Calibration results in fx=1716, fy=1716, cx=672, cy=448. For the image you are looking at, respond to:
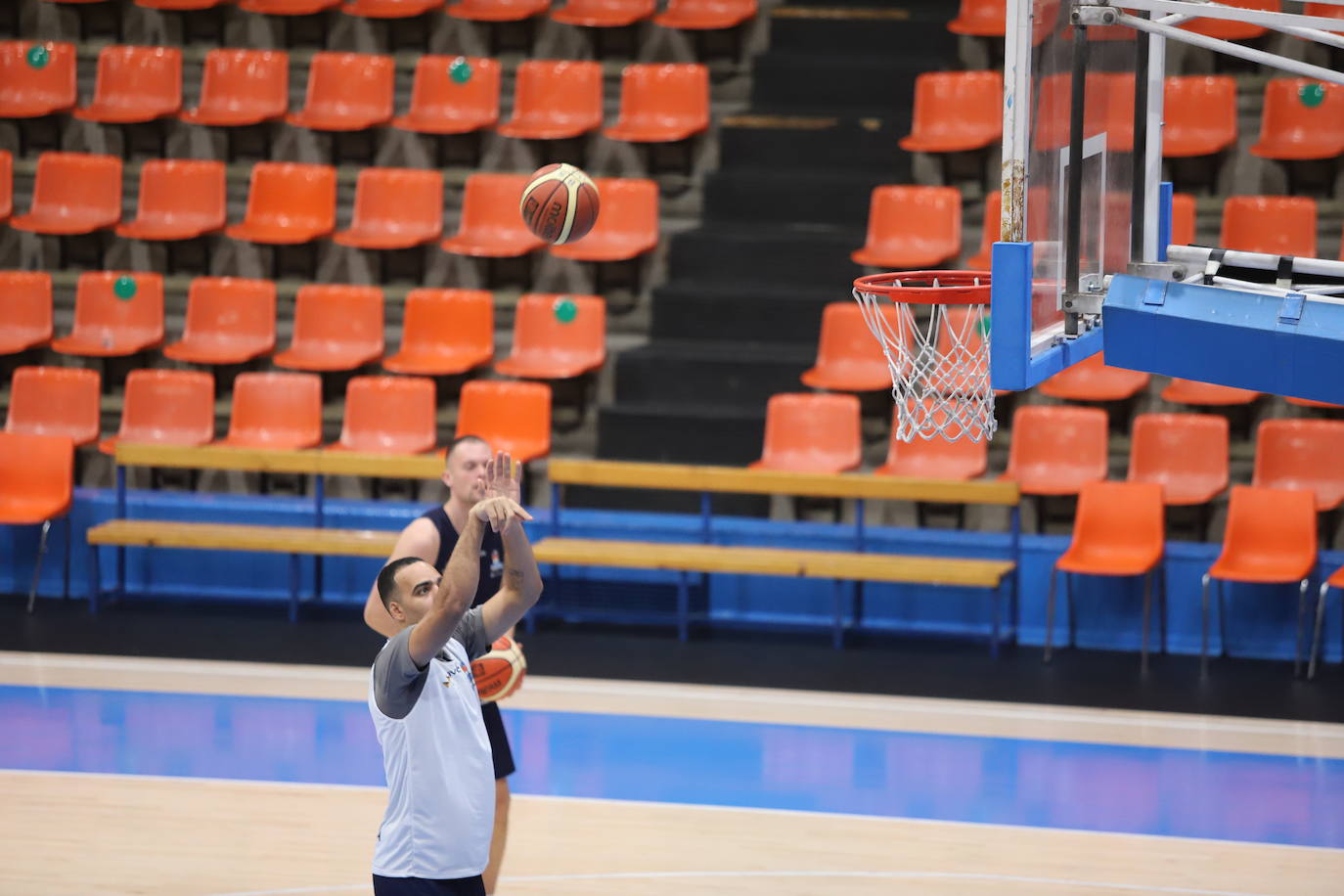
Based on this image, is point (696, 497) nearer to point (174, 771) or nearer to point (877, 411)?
point (877, 411)

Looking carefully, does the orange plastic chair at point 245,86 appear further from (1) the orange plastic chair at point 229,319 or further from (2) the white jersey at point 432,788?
(2) the white jersey at point 432,788

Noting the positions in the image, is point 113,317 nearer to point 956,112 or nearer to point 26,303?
point 26,303

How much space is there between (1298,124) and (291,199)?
19.1 ft

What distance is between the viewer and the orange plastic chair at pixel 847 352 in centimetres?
906

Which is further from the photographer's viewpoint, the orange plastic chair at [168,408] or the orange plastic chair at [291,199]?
the orange plastic chair at [291,199]

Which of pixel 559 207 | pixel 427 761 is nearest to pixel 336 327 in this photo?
pixel 559 207

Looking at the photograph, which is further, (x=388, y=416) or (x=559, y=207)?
(x=388, y=416)

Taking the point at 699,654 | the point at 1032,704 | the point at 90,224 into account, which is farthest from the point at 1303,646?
the point at 90,224

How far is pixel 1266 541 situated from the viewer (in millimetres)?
8125

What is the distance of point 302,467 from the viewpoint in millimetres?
8836

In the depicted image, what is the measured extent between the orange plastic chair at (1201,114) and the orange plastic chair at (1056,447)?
6.01 ft

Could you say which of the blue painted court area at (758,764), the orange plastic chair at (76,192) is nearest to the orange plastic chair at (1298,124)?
the blue painted court area at (758,764)

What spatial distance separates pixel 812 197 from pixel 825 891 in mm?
5590

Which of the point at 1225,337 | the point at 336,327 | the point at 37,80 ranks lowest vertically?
the point at 1225,337
